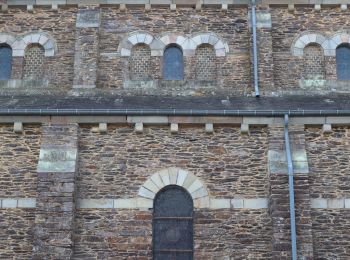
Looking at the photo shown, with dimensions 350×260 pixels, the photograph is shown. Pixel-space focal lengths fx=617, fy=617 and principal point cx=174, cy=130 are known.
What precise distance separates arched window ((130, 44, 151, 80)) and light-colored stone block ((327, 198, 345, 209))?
5.68m

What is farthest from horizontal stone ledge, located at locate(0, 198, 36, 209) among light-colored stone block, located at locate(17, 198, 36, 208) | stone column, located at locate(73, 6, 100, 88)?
stone column, located at locate(73, 6, 100, 88)

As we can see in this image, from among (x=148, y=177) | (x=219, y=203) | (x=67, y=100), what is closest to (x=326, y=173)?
(x=219, y=203)

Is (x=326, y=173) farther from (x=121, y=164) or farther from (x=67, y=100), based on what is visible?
(x=67, y=100)

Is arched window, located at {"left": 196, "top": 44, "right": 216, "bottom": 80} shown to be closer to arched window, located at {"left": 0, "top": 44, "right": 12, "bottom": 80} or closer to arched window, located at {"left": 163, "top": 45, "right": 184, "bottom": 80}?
arched window, located at {"left": 163, "top": 45, "right": 184, "bottom": 80}

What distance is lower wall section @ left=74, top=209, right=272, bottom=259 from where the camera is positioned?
43.4ft

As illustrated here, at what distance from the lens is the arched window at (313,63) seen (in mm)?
16172

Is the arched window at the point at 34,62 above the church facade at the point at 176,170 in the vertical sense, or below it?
above

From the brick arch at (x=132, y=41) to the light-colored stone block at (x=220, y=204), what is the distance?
16.5ft

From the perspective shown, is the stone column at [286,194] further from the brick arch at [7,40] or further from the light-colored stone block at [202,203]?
the brick arch at [7,40]

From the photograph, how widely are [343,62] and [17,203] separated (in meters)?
9.06

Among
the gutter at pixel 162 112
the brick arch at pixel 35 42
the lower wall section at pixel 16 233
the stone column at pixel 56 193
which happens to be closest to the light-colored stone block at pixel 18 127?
the gutter at pixel 162 112

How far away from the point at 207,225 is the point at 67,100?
4.65 meters

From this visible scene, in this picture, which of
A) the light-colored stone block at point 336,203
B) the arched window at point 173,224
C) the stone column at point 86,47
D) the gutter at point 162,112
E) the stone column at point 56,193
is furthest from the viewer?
the stone column at point 86,47

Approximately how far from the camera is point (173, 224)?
536 inches
